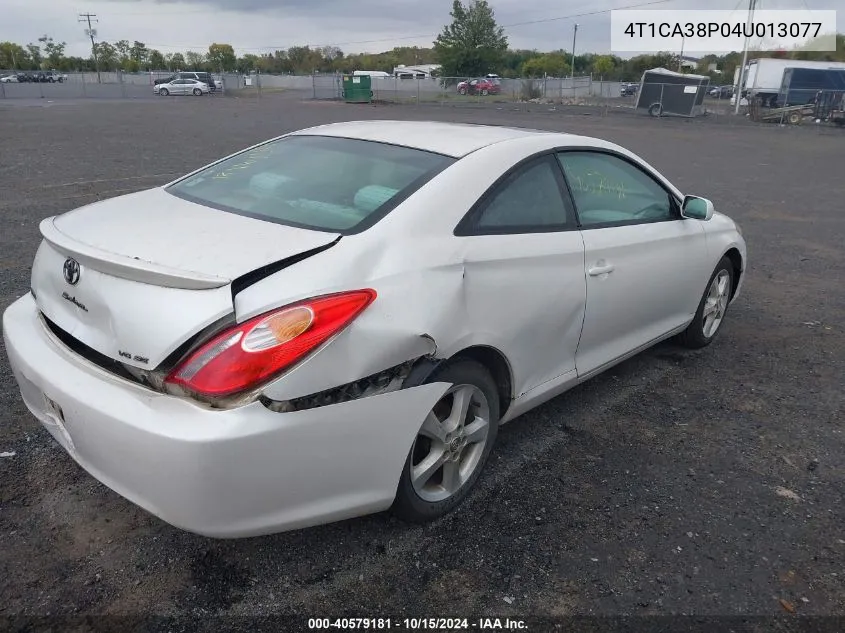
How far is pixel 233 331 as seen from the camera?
2100mm

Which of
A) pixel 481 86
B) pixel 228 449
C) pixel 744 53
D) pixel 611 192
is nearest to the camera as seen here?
pixel 228 449

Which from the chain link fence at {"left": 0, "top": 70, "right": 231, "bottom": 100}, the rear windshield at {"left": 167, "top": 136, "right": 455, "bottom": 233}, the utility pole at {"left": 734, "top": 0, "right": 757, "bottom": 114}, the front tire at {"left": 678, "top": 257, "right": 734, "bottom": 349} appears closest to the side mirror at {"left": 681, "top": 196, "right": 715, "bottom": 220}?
the front tire at {"left": 678, "top": 257, "right": 734, "bottom": 349}

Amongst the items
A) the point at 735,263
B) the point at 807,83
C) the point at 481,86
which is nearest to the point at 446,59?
the point at 481,86

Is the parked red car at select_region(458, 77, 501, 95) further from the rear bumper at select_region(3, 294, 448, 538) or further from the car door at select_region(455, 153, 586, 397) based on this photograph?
the rear bumper at select_region(3, 294, 448, 538)

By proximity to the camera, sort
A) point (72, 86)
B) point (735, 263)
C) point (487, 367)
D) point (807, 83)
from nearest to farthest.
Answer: point (487, 367) → point (735, 263) → point (807, 83) → point (72, 86)

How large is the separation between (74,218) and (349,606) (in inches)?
73.8

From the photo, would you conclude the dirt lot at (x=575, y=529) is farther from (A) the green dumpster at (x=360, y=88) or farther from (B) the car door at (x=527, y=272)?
(A) the green dumpster at (x=360, y=88)

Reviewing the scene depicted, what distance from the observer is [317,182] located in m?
3.04

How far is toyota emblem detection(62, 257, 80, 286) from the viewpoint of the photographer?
2.44 m

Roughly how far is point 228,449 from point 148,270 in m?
0.65

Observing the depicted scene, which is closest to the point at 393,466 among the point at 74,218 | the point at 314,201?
the point at 314,201

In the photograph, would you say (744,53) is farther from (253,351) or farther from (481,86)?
(253,351)

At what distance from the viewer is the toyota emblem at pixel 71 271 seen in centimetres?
244

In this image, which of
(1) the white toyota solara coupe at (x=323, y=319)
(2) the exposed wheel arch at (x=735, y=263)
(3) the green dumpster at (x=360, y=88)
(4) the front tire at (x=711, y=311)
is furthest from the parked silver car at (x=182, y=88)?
(1) the white toyota solara coupe at (x=323, y=319)
